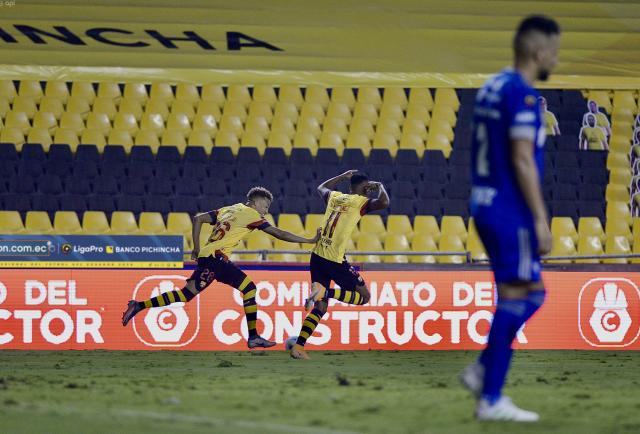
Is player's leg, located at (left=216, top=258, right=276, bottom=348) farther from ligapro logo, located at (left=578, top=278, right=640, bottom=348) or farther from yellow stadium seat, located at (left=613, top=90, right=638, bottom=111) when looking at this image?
yellow stadium seat, located at (left=613, top=90, right=638, bottom=111)

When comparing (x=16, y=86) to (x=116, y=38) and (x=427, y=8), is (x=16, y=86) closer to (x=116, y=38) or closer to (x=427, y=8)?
(x=116, y=38)

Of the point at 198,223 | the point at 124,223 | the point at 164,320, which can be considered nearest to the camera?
the point at 198,223

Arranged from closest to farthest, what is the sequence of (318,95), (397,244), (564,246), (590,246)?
(397,244) → (564,246) → (590,246) → (318,95)

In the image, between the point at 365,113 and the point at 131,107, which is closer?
the point at 131,107

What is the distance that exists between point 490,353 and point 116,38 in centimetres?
1510

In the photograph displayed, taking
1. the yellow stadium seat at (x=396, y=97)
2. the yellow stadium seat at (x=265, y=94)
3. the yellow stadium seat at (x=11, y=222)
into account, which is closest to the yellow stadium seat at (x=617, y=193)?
the yellow stadium seat at (x=396, y=97)

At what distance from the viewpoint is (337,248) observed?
39.5 ft

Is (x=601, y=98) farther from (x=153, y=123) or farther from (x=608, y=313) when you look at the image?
(x=153, y=123)

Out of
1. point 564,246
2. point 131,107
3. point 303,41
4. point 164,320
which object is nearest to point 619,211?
point 564,246

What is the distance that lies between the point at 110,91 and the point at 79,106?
678mm

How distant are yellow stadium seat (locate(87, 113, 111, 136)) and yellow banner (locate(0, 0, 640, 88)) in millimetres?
842

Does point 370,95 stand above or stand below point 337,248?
above

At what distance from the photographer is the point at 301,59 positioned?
63.4 ft

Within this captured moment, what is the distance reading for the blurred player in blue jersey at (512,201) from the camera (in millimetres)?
5449
